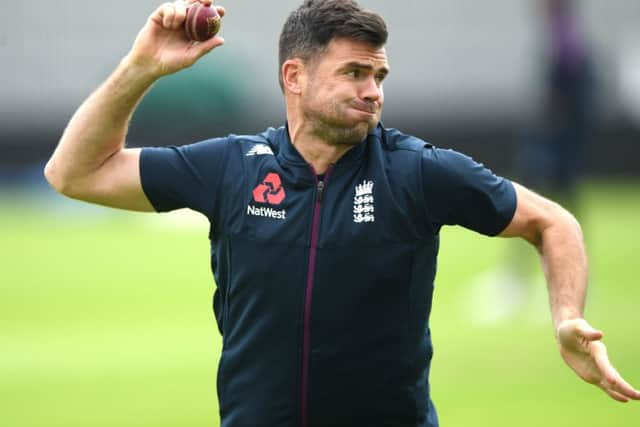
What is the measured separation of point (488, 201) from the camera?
5777 mm

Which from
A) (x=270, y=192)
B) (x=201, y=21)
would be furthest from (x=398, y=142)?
(x=201, y=21)

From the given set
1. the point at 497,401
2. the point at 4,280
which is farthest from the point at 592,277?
the point at 4,280

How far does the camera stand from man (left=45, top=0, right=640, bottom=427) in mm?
5734

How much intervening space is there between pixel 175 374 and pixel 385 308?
7.01m

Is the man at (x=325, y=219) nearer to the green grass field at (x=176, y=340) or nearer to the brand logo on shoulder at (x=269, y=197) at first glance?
the brand logo on shoulder at (x=269, y=197)

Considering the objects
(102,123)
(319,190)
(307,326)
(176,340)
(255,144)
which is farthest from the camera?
(176,340)

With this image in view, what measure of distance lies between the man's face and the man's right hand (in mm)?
498

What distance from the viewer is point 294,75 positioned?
611cm

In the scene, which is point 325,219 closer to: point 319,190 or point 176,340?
point 319,190

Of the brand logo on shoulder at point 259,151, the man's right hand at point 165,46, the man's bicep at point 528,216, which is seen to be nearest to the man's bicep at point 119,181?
the man's right hand at point 165,46

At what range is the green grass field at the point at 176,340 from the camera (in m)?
10.8

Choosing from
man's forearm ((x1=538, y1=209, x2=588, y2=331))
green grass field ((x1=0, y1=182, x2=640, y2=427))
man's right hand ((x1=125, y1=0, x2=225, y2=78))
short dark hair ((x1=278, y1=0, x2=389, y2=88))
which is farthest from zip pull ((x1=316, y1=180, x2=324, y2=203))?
green grass field ((x1=0, y1=182, x2=640, y2=427))

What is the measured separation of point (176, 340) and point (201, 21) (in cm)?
851

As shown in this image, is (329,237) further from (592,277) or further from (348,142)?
(592,277)
